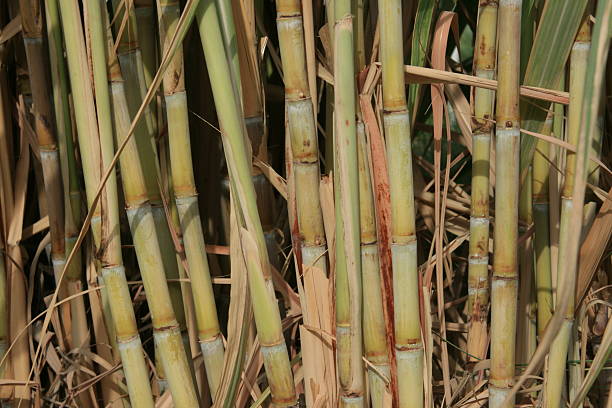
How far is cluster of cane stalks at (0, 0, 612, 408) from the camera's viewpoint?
514mm

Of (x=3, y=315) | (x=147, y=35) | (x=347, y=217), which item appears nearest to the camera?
(x=347, y=217)

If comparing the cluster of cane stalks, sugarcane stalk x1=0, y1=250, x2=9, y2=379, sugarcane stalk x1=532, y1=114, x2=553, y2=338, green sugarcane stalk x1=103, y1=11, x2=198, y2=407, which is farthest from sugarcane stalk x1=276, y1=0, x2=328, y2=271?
sugarcane stalk x1=0, y1=250, x2=9, y2=379

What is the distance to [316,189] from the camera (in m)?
0.55

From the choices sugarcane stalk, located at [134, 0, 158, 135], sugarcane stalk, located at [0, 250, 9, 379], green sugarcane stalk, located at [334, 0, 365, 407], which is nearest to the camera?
green sugarcane stalk, located at [334, 0, 365, 407]

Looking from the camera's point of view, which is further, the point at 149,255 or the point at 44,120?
the point at 44,120

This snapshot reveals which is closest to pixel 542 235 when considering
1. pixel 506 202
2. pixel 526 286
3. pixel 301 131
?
pixel 526 286

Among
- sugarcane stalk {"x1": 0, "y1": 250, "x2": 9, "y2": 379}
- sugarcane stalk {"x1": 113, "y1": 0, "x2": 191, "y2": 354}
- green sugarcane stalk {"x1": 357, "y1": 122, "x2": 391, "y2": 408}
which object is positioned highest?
sugarcane stalk {"x1": 113, "y1": 0, "x2": 191, "y2": 354}

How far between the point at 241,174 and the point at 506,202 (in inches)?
7.4

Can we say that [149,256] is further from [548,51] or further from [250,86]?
[548,51]

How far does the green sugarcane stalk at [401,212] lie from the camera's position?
491 millimetres

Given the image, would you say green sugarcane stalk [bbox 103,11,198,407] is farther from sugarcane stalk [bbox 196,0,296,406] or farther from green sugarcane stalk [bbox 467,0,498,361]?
green sugarcane stalk [bbox 467,0,498,361]

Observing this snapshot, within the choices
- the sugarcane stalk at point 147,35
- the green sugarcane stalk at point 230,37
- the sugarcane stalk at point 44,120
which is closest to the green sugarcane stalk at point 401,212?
the green sugarcane stalk at point 230,37

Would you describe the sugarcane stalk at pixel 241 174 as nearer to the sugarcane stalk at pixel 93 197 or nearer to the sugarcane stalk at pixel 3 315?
the sugarcane stalk at pixel 93 197

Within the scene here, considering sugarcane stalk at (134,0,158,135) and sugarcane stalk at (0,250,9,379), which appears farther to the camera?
sugarcane stalk at (0,250,9,379)
